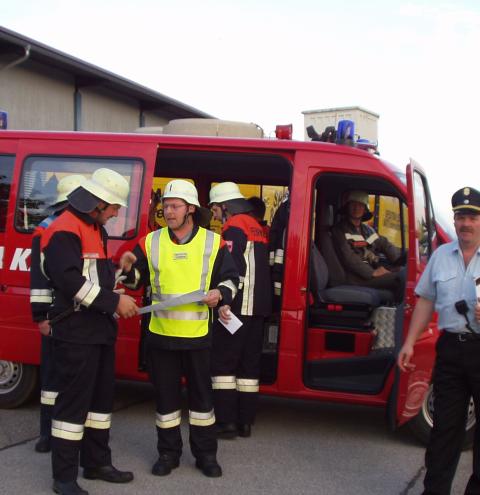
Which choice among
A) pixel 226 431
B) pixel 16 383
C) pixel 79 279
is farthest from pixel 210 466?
pixel 16 383

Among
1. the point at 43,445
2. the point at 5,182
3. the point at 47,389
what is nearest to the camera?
the point at 47,389

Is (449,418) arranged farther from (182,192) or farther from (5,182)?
(5,182)

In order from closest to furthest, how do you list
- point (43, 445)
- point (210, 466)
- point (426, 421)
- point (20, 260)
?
point (210, 466) < point (43, 445) < point (426, 421) < point (20, 260)

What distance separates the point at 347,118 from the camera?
754 cm

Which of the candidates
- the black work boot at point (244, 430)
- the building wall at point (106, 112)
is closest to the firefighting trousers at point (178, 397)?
the black work boot at point (244, 430)

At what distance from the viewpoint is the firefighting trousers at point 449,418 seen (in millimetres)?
3377

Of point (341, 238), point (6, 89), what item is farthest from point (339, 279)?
point (6, 89)

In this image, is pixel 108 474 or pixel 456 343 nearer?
pixel 456 343

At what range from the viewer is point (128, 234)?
498cm

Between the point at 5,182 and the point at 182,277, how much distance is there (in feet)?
6.92

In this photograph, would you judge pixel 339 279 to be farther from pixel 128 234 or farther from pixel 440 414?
pixel 440 414

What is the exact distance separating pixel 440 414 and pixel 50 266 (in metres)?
2.21

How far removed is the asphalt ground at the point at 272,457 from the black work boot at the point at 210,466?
0.04m

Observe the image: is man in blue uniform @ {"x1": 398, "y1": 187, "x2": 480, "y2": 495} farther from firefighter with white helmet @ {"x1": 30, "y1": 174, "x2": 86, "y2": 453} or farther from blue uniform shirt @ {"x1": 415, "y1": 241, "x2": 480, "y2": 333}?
firefighter with white helmet @ {"x1": 30, "y1": 174, "x2": 86, "y2": 453}
